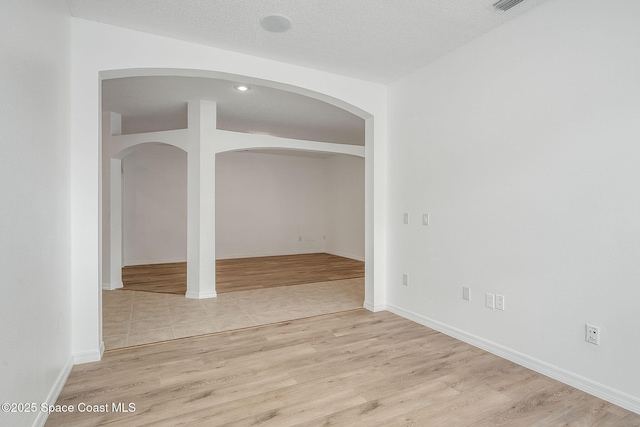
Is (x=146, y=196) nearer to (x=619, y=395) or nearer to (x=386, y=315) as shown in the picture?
(x=386, y=315)

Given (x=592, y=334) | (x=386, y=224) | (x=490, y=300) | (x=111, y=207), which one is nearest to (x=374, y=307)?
(x=386, y=224)

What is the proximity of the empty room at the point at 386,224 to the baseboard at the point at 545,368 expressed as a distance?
11 mm

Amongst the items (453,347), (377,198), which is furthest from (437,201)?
(453,347)

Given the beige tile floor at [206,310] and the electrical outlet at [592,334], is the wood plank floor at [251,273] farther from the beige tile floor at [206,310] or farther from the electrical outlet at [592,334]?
the electrical outlet at [592,334]

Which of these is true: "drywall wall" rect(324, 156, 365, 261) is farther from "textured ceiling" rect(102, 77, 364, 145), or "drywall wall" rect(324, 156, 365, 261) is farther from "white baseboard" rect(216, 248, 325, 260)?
"textured ceiling" rect(102, 77, 364, 145)

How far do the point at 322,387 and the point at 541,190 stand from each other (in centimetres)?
208

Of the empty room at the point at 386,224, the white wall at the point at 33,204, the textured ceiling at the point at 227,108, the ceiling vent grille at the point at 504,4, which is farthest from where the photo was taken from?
the textured ceiling at the point at 227,108

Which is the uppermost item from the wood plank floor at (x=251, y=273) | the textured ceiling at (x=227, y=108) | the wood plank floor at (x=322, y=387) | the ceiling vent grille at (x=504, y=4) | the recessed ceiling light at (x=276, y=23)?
the textured ceiling at (x=227, y=108)

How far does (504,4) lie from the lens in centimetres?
240

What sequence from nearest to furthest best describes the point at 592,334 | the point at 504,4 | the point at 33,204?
1. the point at 33,204
2. the point at 592,334
3. the point at 504,4

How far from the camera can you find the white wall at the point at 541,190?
80.0 inches

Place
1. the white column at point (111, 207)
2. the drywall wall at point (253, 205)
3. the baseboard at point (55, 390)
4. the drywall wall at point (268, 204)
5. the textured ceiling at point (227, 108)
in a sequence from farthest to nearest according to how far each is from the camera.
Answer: the drywall wall at point (268, 204) → the drywall wall at point (253, 205) → the white column at point (111, 207) → the textured ceiling at point (227, 108) → the baseboard at point (55, 390)

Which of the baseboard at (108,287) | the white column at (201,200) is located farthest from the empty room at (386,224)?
the baseboard at (108,287)

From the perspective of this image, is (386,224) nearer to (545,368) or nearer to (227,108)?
(545,368)
